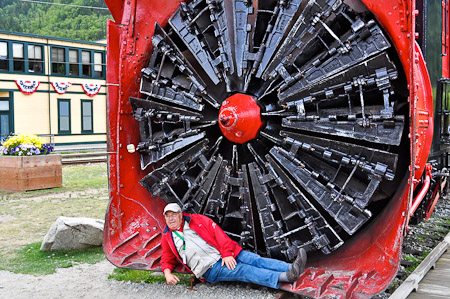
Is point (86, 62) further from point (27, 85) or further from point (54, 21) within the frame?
point (54, 21)

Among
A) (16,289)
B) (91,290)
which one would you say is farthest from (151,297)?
(16,289)

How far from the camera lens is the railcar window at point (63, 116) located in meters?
29.7

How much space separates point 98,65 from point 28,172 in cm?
2182

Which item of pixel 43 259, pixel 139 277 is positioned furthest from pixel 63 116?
pixel 139 277

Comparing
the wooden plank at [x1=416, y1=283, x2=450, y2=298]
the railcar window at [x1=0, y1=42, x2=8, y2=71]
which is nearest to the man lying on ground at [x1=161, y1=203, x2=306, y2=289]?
the wooden plank at [x1=416, y1=283, x2=450, y2=298]

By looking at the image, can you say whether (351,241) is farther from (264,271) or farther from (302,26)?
(302,26)

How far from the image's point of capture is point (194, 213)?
5.16 m

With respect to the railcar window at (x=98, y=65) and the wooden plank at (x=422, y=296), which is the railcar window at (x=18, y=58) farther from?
the wooden plank at (x=422, y=296)

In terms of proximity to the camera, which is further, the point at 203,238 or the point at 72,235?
the point at 72,235

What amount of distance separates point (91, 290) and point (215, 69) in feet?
8.45

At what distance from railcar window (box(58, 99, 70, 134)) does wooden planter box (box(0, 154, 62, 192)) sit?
18486 millimetres

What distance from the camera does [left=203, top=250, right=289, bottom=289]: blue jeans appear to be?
Answer: 179 inches

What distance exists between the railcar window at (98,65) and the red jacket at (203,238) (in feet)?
94.4

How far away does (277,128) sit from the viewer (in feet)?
15.8
